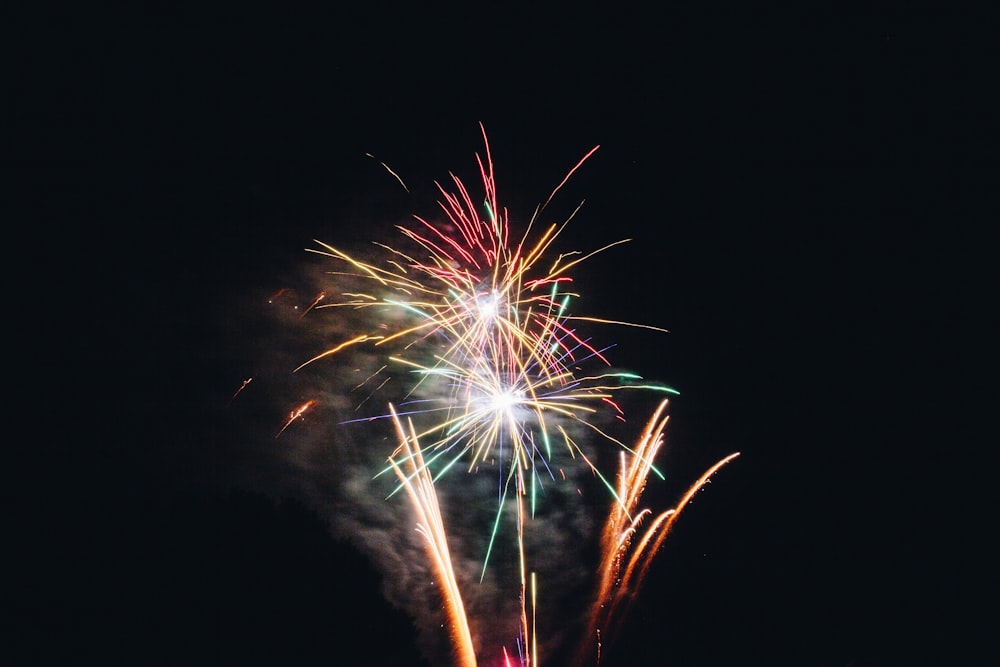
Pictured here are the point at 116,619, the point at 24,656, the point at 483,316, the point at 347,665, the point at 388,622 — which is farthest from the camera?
the point at 388,622

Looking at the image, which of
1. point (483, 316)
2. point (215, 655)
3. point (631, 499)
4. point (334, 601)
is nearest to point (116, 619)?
point (215, 655)

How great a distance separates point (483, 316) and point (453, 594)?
5.92 meters

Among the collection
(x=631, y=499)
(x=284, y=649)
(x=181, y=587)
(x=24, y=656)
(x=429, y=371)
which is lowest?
(x=24, y=656)

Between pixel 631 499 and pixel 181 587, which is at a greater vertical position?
pixel 631 499

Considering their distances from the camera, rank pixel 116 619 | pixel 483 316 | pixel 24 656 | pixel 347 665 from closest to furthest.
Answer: pixel 24 656 < pixel 116 619 < pixel 483 316 < pixel 347 665

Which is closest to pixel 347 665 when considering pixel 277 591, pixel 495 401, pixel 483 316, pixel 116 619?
pixel 277 591

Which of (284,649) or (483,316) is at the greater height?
(483,316)

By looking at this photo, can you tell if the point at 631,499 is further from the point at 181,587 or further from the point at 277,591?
the point at 181,587

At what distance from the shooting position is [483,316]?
8703mm

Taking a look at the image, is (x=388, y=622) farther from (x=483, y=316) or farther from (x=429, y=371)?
(x=483, y=316)

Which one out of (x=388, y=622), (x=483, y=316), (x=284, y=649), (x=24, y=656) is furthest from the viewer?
(x=388, y=622)

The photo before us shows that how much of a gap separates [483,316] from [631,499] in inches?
217

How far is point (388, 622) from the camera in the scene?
491 inches

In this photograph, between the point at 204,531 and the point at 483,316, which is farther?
the point at 204,531
